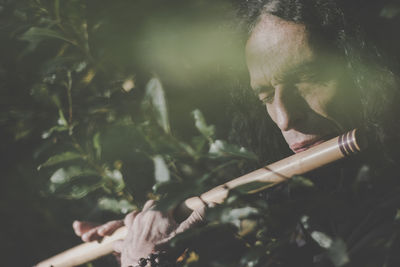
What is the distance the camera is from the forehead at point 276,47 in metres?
1.03

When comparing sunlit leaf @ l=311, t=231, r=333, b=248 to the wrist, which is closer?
Result: sunlit leaf @ l=311, t=231, r=333, b=248

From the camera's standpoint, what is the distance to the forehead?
1.03 metres

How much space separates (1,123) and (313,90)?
1.20 metres

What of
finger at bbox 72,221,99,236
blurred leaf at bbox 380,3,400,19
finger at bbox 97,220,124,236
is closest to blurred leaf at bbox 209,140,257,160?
blurred leaf at bbox 380,3,400,19

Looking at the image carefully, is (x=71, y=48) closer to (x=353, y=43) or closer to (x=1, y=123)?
(x=1, y=123)

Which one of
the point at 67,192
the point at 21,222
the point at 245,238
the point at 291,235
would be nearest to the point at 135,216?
the point at 67,192

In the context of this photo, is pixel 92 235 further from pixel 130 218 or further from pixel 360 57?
pixel 360 57

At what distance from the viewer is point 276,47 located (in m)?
1.05

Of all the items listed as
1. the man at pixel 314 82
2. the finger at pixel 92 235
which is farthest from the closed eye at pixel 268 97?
the finger at pixel 92 235

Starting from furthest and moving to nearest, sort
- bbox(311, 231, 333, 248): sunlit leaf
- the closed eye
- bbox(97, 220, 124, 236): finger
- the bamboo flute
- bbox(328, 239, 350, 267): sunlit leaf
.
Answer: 1. bbox(97, 220, 124, 236): finger
2. the closed eye
3. the bamboo flute
4. bbox(311, 231, 333, 248): sunlit leaf
5. bbox(328, 239, 350, 267): sunlit leaf

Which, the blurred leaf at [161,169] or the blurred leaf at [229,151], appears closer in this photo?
the blurred leaf at [229,151]

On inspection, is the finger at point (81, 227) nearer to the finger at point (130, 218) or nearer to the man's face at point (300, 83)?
the finger at point (130, 218)

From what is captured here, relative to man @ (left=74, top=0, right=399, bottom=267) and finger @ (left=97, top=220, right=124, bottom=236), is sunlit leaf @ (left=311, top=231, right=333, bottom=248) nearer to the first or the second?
man @ (left=74, top=0, right=399, bottom=267)

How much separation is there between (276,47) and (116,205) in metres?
0.81
